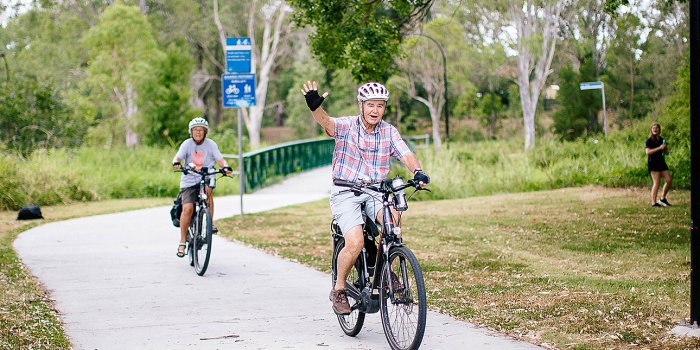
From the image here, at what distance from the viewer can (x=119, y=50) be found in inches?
1799

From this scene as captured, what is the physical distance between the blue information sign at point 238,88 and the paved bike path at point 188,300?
3247 mm

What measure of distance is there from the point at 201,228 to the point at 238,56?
7.14m

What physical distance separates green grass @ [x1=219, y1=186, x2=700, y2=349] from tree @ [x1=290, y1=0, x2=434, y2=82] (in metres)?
2.68

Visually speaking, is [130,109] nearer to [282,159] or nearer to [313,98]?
[282,159]

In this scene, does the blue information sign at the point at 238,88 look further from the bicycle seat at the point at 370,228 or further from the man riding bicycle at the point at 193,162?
the bicycle seat at the point at 370,228

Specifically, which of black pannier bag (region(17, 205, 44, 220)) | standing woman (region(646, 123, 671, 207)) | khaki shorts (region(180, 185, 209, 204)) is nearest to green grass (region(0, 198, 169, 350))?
khaki shorts (region(180, 185, 209, 204))

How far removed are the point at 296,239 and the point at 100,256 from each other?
117 inches

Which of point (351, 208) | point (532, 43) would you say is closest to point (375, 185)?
point (351, 208)

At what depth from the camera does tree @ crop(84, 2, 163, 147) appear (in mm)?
44312

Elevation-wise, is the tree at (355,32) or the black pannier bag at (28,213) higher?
the tree at (355,32)

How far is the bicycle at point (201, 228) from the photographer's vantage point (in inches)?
423

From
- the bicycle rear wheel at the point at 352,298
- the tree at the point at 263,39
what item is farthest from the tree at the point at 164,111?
the bicycle rear wheel at the point at 352,298

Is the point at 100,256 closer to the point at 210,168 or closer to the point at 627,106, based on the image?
the point at 210,168

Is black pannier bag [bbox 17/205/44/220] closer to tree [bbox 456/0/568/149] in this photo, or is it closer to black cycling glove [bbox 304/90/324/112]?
black cycling glove [bbox 304/90/324/112]
